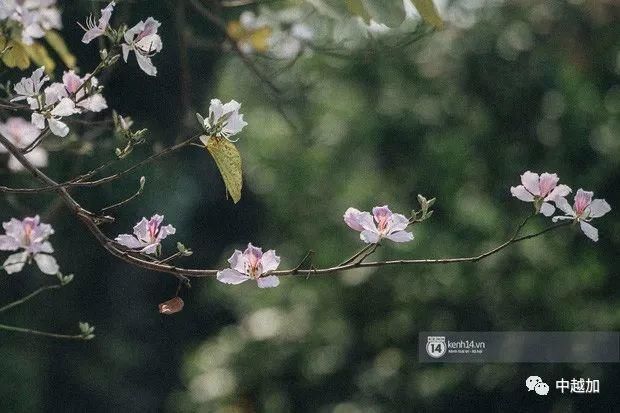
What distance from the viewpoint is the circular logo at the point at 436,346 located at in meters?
1.97

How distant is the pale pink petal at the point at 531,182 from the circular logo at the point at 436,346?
1.24 m

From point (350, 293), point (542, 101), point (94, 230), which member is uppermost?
point (542, 101)

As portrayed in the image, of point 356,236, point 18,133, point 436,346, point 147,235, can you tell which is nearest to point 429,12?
point 147,235

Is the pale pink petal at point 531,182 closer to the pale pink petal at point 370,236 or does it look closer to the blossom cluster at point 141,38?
the pale pink petal at point 370,236

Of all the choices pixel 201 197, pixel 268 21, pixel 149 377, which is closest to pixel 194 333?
pixel 149 377

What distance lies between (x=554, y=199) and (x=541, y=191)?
1 cm

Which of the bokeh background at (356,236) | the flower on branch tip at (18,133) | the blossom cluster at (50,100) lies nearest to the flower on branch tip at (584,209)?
the blossom cluster at (50,100)

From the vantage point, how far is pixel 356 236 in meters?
2.89

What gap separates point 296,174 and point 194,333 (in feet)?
2.25

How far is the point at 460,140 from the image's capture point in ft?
9.34

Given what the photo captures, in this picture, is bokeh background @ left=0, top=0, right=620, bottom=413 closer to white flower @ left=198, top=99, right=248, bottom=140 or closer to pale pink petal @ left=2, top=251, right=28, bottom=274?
pale pink petal @ left=2, top=251, right=28, bottom=274

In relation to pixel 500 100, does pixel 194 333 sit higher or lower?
lower

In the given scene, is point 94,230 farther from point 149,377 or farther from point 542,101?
point 149,377

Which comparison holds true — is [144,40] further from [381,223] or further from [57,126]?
[381,223]
